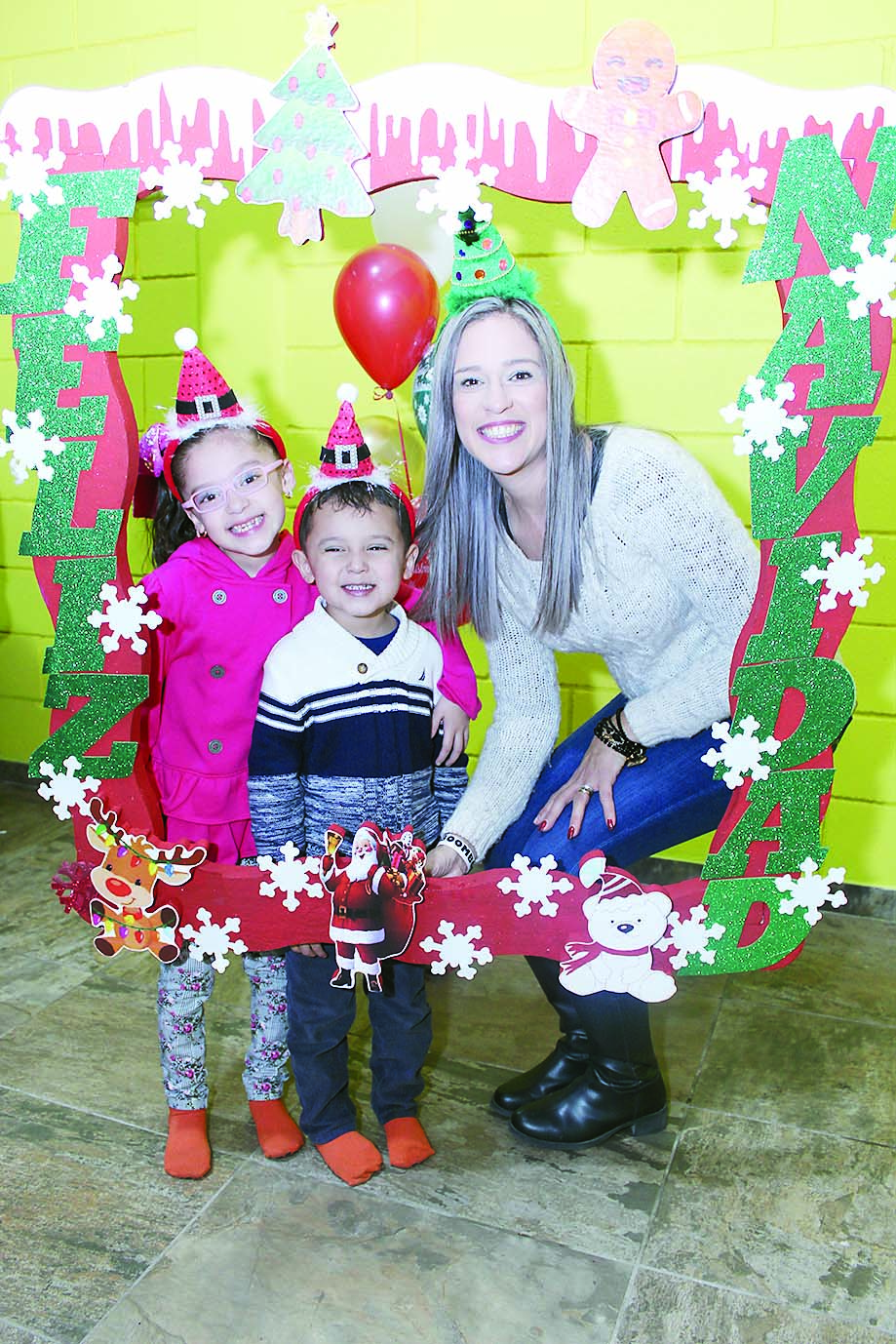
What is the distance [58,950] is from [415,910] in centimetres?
103

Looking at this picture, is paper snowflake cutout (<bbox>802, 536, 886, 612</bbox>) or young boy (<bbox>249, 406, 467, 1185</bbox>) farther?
young boy (<bbox>249, 406, 467, 1185</bbox>)

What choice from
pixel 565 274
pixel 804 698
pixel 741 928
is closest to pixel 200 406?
pixel 804 698

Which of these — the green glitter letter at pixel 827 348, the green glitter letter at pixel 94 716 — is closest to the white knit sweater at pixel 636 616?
the green glitter letter at pixel 827 348

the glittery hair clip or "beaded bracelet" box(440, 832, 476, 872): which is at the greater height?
the glittery hair clip

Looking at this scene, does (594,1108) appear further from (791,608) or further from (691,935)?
(791,608)

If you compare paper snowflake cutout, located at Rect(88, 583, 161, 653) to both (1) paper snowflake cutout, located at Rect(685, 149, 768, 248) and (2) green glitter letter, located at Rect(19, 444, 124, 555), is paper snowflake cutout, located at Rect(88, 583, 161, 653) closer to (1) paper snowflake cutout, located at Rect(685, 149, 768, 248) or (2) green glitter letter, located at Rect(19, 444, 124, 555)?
(2) green glitter letter, located at Rect(19, 444, 124, 555)

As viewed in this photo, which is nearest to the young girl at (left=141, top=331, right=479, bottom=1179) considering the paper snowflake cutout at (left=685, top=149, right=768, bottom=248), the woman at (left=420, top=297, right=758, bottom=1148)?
the woman at (left=420, top=297, right=758, bottom=1148)

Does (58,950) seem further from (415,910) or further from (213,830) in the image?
(415,910)

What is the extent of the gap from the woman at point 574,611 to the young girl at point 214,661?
104 millimetres

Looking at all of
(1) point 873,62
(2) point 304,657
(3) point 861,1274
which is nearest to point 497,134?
(2) point 304,657

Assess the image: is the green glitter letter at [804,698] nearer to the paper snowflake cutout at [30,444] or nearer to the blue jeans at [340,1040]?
the blue jeans at [340,1040]

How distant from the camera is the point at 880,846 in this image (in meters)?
2.35

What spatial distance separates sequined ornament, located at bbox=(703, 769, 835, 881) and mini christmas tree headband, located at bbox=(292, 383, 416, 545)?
0.57 metres

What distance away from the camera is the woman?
4.61 feet
